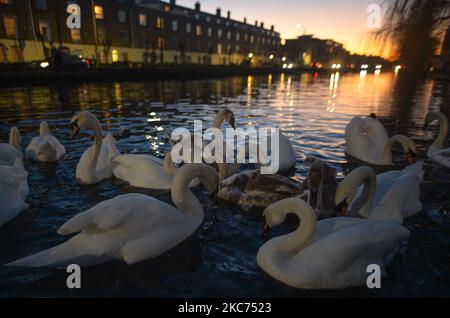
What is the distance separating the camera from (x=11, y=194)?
16.4 ft

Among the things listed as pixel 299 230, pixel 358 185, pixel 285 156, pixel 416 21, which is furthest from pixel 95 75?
pixel 299 230

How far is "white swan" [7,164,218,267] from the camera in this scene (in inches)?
143

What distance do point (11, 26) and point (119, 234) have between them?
48.9 meters

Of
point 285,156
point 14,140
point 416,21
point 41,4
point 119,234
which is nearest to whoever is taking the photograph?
point 119,234

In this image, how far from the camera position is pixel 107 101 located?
1941cm

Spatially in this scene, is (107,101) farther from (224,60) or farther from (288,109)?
(224,60)

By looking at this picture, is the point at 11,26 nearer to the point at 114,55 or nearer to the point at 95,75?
the point at 114,55

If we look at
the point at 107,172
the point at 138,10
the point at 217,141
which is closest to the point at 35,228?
the point at 107,172

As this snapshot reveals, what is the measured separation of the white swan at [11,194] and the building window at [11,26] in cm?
4573

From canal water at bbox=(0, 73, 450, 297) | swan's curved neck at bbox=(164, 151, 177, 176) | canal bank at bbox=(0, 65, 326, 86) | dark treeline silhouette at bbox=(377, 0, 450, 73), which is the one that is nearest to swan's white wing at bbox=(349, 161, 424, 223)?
canal water at bbox=(0, 73, 450, 297)

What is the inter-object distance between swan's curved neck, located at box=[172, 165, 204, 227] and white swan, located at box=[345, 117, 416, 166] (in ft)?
17.6

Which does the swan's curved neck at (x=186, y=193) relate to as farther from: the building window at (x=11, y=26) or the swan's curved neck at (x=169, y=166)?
the building window at (x=11, y=26)

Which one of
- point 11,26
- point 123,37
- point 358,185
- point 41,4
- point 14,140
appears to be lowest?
point 14,140

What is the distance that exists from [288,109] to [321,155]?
9.71m
